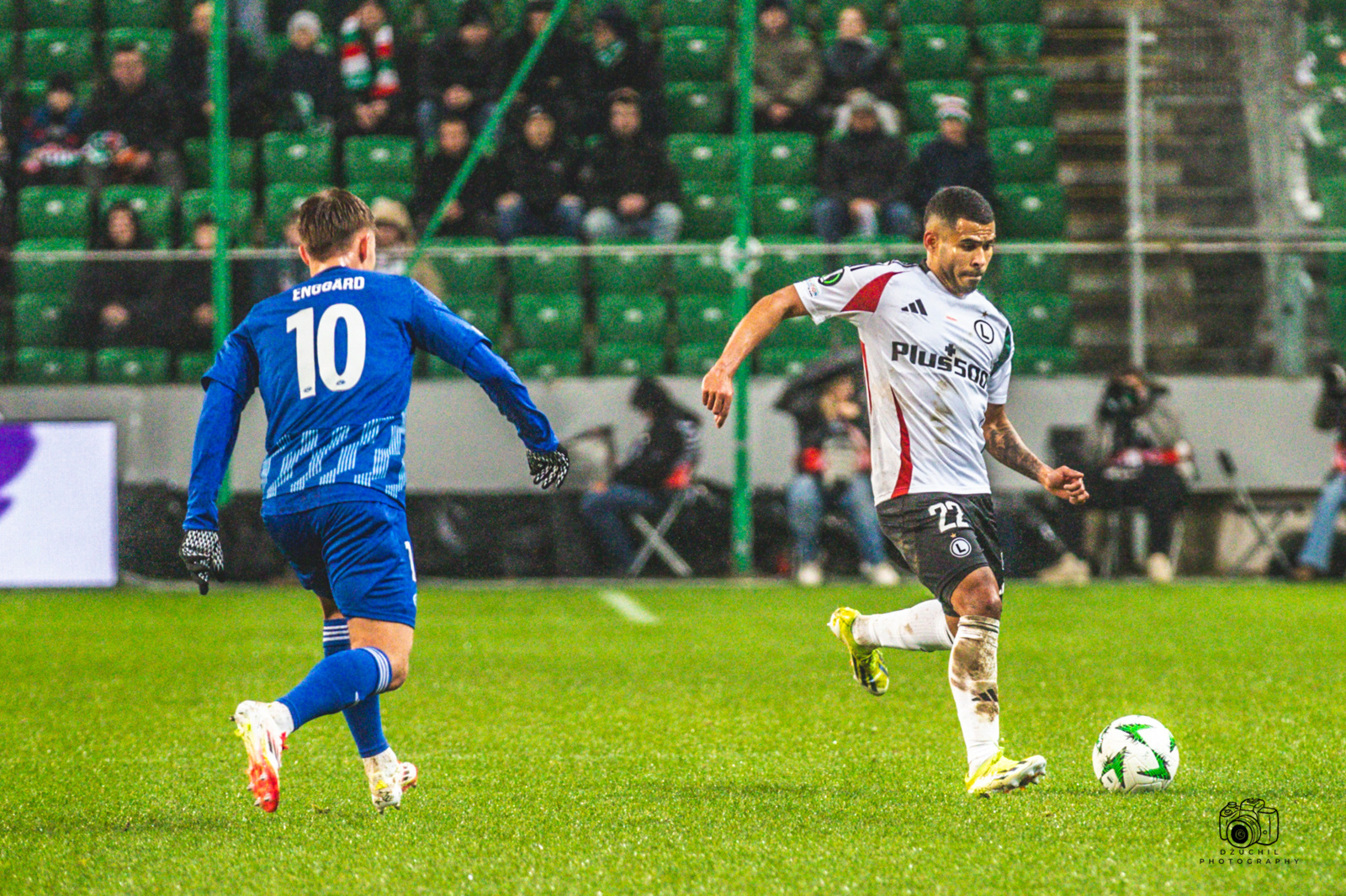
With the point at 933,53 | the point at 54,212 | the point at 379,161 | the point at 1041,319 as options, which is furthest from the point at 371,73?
the point at 1041,319

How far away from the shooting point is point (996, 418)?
597 centimetres

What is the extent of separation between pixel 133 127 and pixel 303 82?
5.15 feet

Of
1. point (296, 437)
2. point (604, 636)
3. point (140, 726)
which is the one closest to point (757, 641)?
point (604, 636)

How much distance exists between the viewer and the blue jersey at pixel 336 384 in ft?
16.1

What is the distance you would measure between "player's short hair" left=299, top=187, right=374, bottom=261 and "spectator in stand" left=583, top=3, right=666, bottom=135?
1097cm

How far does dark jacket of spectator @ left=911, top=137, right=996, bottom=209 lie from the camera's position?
1502 cm

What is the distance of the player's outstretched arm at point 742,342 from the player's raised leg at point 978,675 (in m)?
0.95

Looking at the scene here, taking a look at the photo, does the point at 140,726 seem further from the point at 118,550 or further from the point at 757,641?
the point at 118,550

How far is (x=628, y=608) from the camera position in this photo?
12484 millimetres

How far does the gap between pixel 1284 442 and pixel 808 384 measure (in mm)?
3978

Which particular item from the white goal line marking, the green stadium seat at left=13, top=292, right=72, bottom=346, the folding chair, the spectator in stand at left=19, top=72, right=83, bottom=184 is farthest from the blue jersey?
the spectator in stand at left=19, top=72, right=83, bottom=184

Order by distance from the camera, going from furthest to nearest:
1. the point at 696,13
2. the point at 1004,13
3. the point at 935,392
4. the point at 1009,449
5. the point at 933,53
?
1. the point at 1004,13
2. the point at 696,13
3. the point at 933,53
4. the point at 1009,449
5. the point at 935,392

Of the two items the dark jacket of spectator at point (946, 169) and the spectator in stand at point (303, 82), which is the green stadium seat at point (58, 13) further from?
the dark jacket of spectator at point (946, 169)

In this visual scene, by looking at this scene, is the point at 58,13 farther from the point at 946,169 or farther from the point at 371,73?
the point at 946,169
